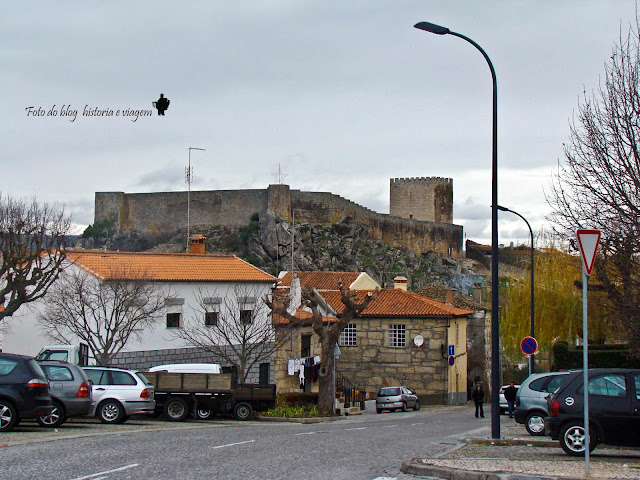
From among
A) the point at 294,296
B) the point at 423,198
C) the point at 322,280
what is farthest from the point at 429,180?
the point at 294,296

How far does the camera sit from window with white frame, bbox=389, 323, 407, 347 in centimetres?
4184

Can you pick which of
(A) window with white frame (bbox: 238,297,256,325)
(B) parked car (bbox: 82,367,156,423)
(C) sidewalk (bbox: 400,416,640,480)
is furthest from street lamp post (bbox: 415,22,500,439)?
(A) window with white frame (bbox: 238,297,256,325)

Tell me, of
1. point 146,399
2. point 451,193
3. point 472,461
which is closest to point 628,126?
point 472,461

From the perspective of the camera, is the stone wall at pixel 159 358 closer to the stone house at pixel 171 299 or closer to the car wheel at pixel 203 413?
the stone house at pixel 171 299

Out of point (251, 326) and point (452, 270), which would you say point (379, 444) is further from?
point (452, 270)

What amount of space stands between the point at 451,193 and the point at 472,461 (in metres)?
89.1

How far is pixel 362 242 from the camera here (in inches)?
3423

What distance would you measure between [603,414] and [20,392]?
32.5 ft

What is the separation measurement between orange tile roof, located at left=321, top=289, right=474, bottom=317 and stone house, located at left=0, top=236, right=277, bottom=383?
23.8 ft

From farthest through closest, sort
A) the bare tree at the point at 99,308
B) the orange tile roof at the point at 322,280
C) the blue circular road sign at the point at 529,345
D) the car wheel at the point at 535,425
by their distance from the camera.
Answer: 1. the orange tile roof at the point at 322,280
2. the bare tree at the point at 99,308
3. the blue circular road sign at the point at 529,345
4. the car wheel at the point at 535,425

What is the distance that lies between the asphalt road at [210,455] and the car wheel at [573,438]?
6.81 ft

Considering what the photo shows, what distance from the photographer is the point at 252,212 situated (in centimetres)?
8244

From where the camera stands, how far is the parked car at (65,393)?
17.2 m

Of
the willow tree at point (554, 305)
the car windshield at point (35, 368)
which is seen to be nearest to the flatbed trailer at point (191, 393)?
the car windshield at point (35, 368)
